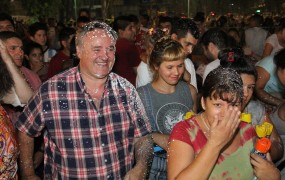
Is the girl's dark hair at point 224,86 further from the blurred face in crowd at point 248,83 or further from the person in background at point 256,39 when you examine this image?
the person in background at point 256,39

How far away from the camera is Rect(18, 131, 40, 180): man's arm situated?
3.00 m

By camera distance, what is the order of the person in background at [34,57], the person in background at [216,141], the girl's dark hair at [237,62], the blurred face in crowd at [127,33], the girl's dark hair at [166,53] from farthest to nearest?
the blurred face in crowd at [127,33]
the person in background at [34,57]
the girl's dark hair at [166,53]
the girl's dark hair at [237,62]
the person in background at [216,141]

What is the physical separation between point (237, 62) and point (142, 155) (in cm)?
103

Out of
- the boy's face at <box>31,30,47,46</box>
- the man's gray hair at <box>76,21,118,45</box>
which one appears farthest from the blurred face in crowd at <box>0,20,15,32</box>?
the man's gray hair at <box>76,21,118,45</box>

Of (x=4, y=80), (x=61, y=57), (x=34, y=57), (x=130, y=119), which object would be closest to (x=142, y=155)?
(x=130, y=119)

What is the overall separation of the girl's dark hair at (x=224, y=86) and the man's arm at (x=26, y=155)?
136 centimetres

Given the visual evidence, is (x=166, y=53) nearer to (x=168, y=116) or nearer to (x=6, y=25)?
(x=168, y=116)

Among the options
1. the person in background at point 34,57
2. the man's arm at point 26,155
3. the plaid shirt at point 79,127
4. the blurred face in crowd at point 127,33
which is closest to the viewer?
the plaid shirt at point 79,127

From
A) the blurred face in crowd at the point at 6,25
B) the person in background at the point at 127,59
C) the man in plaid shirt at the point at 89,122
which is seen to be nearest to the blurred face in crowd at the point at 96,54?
the man in plaid shirt at the point at 89,122

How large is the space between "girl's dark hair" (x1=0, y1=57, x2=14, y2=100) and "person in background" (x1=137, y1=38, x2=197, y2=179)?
3.64 ft

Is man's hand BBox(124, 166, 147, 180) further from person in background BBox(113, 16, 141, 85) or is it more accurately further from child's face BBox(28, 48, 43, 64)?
child's face BBox(28, 48, 43, 64)

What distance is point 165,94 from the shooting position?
3.72 metres

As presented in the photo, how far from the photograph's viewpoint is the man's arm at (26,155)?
300cm

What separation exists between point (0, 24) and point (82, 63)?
10.9 ft
